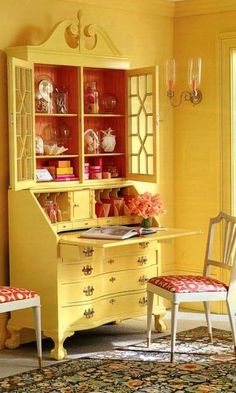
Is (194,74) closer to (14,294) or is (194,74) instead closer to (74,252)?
(74,252)

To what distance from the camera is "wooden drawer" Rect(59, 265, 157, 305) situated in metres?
5.33

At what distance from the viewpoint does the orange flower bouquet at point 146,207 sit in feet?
18.6

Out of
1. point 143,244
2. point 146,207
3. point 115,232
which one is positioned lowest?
point 143,244

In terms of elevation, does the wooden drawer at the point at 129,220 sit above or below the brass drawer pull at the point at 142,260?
above

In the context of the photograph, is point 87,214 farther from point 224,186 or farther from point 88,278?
point 224,186

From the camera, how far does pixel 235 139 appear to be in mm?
6422

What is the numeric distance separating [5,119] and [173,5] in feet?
6.38

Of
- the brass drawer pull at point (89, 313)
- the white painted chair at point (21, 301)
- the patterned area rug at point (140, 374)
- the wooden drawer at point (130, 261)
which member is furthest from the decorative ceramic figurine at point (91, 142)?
the patterned area rug at point (140, 374)

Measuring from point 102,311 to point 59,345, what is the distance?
443 millimetres

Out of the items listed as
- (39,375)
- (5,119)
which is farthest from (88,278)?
(5,119)

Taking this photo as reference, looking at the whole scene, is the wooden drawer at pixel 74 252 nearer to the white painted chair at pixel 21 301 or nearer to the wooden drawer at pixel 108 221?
the white painted chair at pixel 21 301

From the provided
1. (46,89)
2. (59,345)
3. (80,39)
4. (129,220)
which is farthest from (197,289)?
(80,39)

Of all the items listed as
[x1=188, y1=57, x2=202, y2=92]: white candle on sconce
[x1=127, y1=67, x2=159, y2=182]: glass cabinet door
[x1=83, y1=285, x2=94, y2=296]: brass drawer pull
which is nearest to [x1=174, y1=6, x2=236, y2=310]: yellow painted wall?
[x1=188, y1=57, x2=202, y2=92]: white candle on sconce

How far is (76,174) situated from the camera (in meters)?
5.83
